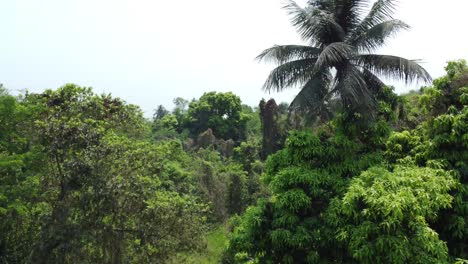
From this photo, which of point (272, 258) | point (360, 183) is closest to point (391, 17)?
point (360, 183)

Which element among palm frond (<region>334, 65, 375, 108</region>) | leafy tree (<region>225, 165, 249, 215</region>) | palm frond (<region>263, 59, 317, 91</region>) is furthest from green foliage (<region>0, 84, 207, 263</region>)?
leafy tree (<region>225, 165, 249, 215</region>)

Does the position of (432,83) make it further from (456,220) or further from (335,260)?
(335,260)

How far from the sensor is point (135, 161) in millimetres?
11062

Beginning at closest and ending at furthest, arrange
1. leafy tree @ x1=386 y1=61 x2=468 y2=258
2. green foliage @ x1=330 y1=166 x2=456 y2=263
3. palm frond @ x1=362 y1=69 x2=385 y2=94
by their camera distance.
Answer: green foliage @ x1=330 y1=166 x2=456 y2=263 → leafy tree @ x1=386 y1=61 x2=468 y2=258 → palm frond @ x1=362 y1=69 x2=385 y2=94

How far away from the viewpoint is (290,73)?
9930mm

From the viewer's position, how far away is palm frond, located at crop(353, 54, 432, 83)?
A: 30.7 ft

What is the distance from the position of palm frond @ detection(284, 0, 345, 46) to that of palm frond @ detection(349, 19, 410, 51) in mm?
436

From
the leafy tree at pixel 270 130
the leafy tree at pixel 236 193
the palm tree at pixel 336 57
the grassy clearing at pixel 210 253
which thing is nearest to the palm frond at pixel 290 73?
the palm tree at pixel 336 57

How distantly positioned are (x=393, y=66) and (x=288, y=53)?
2.38 metres

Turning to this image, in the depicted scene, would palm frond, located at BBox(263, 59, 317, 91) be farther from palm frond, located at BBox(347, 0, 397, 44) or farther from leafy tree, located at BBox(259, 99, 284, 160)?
leafy tree, located at BBox(259, 99, 284, 160)

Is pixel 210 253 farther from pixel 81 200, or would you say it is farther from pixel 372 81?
pixel 372 81

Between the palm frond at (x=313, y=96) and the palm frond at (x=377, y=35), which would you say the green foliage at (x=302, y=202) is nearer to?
the palm frond at (x=313, y=96)

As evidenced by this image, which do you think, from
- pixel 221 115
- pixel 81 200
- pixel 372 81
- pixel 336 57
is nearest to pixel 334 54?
pixel 336 57

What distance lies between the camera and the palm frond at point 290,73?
32.3ft
